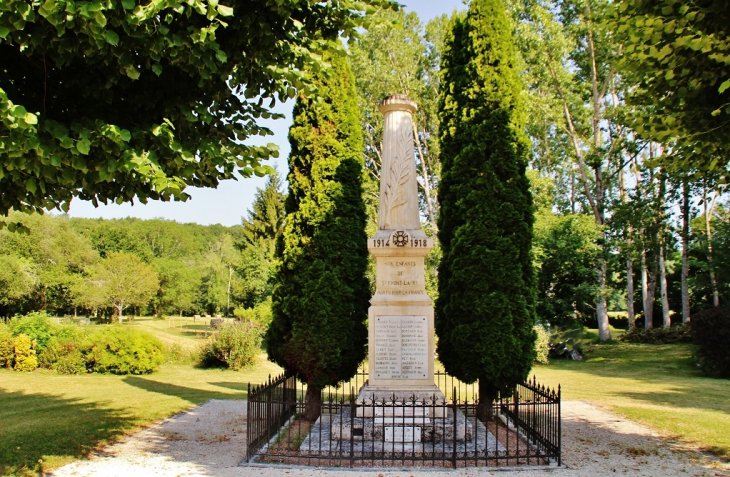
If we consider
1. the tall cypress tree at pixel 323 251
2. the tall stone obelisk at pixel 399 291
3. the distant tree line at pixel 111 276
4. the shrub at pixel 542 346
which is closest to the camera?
the tall stone obelisk at pixel 399 291

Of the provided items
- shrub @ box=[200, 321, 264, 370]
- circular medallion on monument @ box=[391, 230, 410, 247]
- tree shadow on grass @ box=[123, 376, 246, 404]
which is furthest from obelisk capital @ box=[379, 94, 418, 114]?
shrub @ box=[200, 321, 264, 370]

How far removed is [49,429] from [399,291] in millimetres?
6678

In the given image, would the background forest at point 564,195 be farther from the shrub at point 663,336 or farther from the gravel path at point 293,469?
the gravel path at point 293,469

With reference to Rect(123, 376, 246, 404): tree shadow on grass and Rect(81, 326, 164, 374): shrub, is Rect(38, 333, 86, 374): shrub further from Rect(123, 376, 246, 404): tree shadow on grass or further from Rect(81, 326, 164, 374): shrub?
Rect(123, 376, 246, 404): tree shadow on grass

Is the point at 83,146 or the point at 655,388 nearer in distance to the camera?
the point at 83,146

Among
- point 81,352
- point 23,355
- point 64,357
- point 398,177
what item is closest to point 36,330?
point 23,355

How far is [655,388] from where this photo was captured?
15.4m

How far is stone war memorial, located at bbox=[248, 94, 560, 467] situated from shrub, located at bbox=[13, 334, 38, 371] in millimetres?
12143

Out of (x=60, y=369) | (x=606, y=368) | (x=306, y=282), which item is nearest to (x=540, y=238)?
(x=606, y=368)

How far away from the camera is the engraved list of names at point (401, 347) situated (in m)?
9.10

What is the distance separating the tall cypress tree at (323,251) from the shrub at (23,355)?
11.6m

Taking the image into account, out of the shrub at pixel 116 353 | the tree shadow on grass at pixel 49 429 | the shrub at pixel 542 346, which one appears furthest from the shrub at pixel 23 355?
the shrub at pixel 542 346

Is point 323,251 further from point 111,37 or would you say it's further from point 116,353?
point 116,353

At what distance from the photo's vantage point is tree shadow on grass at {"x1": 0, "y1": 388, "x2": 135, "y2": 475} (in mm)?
7742
